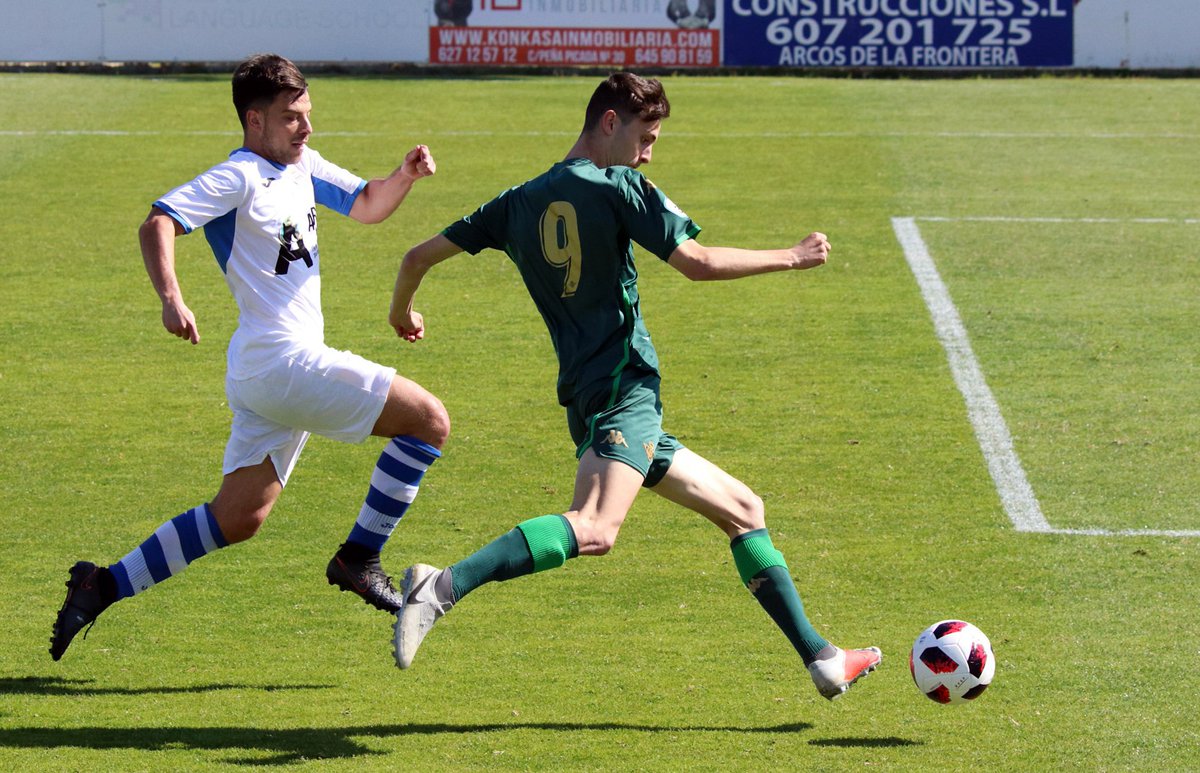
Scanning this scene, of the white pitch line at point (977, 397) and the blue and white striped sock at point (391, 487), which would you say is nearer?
the blue and white striped sock at point (391, 487)

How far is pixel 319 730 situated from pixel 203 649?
903 millimetres

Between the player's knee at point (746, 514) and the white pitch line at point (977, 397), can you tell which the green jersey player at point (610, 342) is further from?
the white pitch line at point (977, 397)

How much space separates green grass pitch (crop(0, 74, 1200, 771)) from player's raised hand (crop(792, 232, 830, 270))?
1491 millimetres

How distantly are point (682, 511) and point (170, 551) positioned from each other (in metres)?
2.73

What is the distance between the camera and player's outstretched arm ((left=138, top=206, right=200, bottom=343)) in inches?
199

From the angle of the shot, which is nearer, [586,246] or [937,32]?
[586,246]

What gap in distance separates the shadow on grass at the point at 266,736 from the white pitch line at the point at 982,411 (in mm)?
2603

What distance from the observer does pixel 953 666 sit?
17.0 feet

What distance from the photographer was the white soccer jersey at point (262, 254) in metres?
5.41

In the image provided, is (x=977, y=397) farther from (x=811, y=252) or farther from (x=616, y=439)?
(x=616, y=439)

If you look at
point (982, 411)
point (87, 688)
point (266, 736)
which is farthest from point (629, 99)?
point (982, 411)

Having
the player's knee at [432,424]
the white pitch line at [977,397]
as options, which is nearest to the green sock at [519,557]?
the player's knee at [432,424]

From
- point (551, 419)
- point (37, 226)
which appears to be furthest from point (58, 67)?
point (551, 419)

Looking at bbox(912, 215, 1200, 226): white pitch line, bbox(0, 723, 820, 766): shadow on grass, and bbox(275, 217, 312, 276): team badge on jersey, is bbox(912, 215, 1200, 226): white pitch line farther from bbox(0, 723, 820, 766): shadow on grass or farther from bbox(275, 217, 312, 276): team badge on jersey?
bbox(0, 723, 820, 766): shadow on grass
